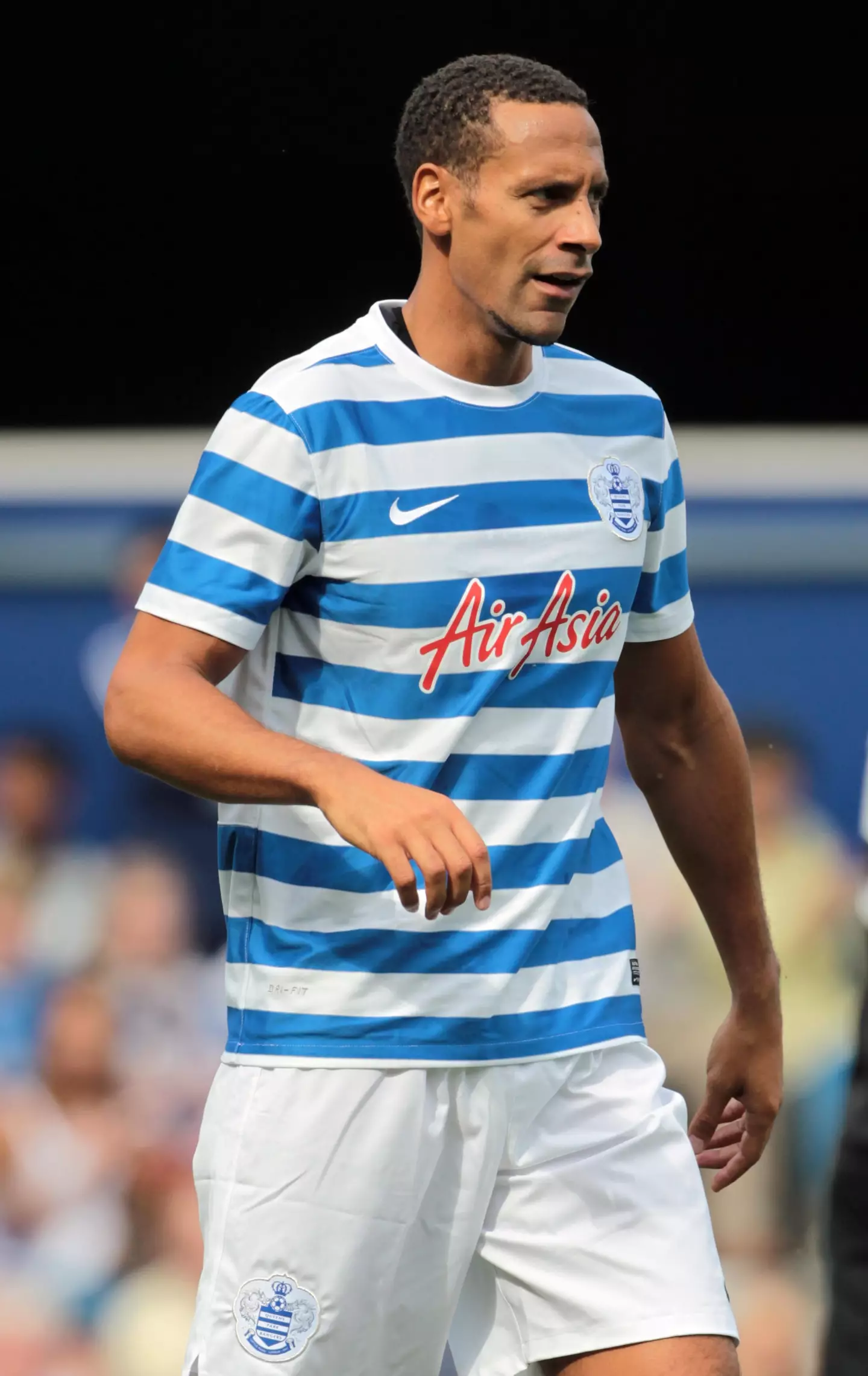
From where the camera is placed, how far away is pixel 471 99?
2.44 meters

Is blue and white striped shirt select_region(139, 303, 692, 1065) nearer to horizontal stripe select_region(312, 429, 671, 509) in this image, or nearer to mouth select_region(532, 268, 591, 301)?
horizontal stripe select_region(312, 429, 671, 509)

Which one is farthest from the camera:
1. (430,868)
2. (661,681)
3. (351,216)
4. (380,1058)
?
(351,216)

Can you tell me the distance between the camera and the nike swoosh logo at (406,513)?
2301mm

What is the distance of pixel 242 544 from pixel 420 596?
8.4 inches

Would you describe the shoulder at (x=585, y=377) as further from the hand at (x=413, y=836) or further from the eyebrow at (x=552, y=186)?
the hand at (x=413, y=836)

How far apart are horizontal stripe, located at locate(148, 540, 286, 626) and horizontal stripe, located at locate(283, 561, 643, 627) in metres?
0.08

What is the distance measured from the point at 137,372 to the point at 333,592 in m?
2.22

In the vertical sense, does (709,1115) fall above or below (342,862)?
below

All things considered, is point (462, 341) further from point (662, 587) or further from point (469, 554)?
point (662, 587)

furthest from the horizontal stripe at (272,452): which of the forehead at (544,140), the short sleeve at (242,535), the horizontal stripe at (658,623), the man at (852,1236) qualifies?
the man at (852,1236)

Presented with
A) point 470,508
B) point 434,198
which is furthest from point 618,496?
point 434,198

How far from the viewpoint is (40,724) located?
4227mm

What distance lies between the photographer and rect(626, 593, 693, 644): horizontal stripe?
2617 mm

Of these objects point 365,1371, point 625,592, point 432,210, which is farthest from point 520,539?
point 365,1371
